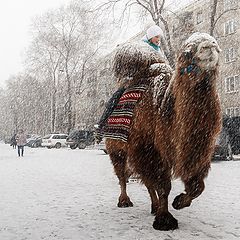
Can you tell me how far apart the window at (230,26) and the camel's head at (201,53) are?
38.5 meters

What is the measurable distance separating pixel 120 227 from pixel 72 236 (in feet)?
2.23

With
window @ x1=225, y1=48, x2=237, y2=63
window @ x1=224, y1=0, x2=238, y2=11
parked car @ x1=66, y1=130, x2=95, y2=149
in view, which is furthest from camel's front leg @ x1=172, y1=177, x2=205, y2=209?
window @ x1=225, y1=48, x2=237, y2=63

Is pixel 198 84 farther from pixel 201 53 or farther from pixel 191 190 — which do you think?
pixel 191 190

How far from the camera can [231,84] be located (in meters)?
41.8

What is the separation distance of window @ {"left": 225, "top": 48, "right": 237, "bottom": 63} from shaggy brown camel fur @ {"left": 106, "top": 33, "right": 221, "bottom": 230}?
123 ft

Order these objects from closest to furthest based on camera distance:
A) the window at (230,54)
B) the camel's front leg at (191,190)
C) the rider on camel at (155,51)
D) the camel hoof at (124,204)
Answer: the camel's front leg at (191,190) → the rider on camel at (155,51) → the camel hoof at (124,204) → the window at (230,54)

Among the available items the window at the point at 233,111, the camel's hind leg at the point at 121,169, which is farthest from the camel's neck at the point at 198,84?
the window at the point at 233,111

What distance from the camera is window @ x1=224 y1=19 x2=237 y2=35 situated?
40.8 meters

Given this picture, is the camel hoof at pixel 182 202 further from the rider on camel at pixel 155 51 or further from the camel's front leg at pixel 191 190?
the rider on camel at pixel 155 51

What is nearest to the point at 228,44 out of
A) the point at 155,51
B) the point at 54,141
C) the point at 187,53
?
the point at 54,141

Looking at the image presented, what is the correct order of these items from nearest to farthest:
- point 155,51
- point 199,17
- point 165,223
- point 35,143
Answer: point 165,223
point 155,51
point 199,17
point 35,143

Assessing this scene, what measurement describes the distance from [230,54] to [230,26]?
2800 millimetres

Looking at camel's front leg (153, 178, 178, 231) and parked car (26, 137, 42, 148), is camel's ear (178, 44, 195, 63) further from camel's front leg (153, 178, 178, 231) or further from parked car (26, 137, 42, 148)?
parked car (26, 137, 42, 148)

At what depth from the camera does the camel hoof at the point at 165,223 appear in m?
4.80
